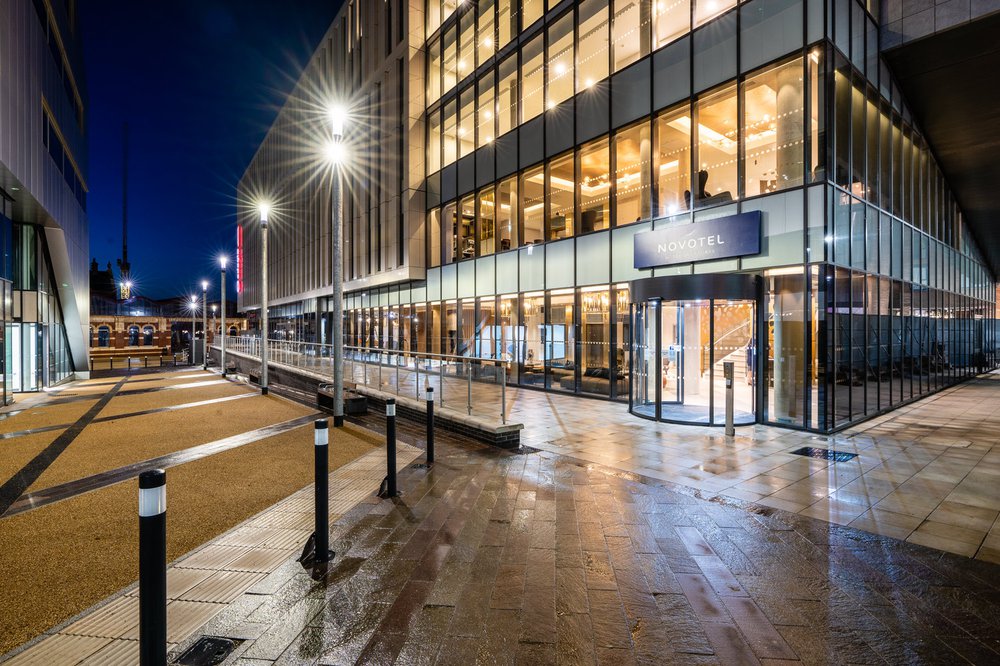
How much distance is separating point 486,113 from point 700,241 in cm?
1187

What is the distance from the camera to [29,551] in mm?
4539

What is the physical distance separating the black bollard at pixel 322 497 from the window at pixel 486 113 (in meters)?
17.5

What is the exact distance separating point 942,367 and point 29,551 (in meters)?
25.3

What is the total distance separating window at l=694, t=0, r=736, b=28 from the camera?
1155 centimetres

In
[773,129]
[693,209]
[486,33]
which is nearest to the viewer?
[773,129]

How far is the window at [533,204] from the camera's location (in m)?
17.2

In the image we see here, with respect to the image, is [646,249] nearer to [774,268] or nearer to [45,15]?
[774,268]

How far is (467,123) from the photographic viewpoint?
68.4 ft

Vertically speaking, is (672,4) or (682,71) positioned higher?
(672,4)

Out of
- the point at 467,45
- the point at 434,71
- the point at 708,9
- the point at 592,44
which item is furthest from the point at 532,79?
the point at 434,71

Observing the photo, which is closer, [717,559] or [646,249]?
[717,559]

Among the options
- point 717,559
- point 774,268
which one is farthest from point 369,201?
point 717,559

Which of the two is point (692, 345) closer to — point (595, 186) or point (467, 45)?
point (595, 186)

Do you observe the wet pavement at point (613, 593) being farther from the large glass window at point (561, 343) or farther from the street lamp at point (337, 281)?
the large glass window at point (561, 343)
